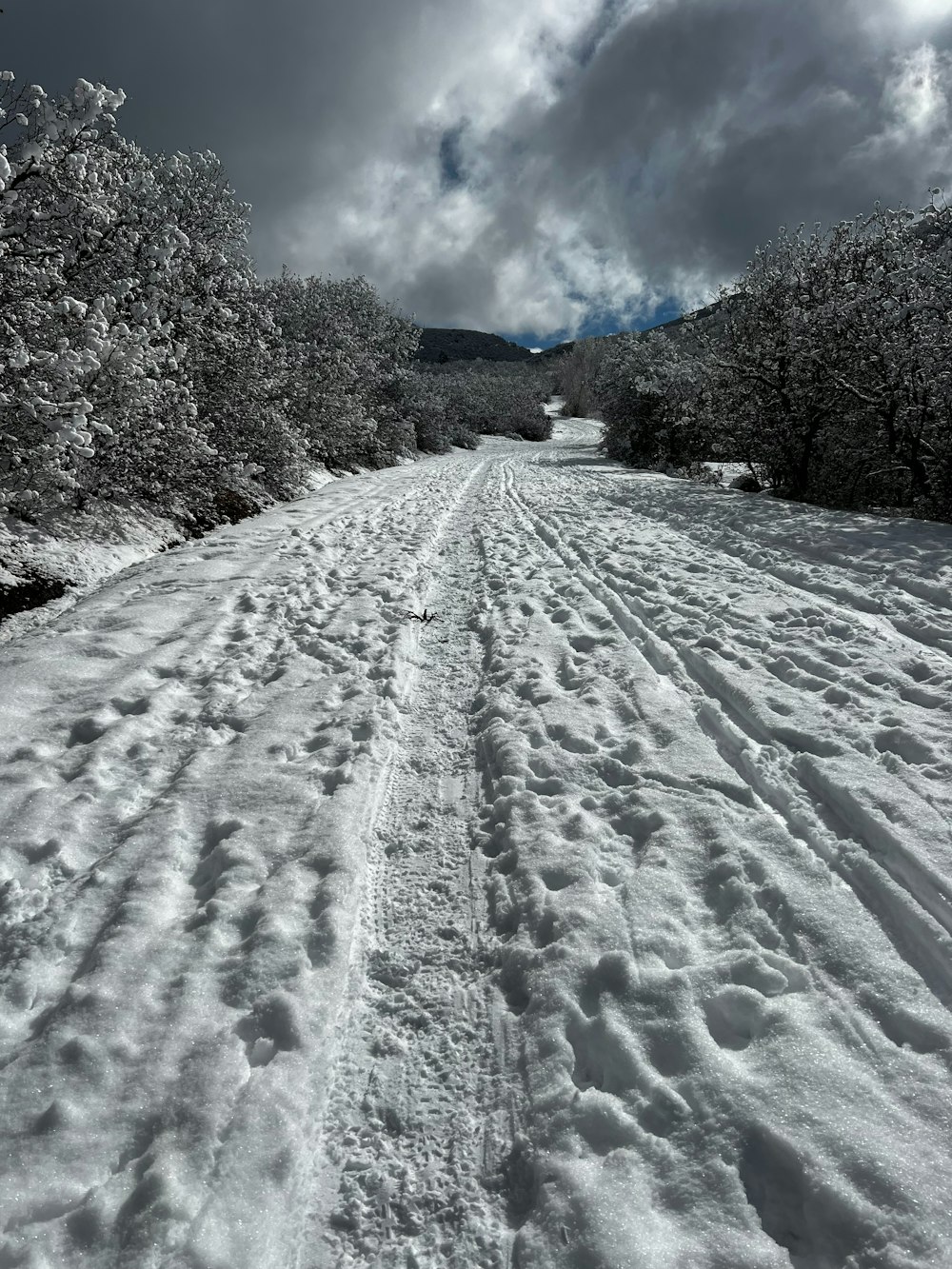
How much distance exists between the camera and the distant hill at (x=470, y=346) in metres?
142

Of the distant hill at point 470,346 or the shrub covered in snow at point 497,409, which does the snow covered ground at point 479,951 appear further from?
the distant hill at point 470,346

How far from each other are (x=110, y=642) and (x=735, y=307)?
16.1m

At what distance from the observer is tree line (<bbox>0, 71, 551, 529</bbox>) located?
19.5 feet

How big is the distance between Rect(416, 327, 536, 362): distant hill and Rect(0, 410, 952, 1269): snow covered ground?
14302 cm

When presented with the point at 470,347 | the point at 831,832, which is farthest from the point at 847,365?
the point at 470,347

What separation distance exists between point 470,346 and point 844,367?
504 ft

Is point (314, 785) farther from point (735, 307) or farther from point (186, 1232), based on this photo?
point (735, 307)

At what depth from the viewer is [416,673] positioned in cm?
526

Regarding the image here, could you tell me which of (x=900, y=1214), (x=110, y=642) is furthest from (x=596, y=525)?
(x=900, y=1214)

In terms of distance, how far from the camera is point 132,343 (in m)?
7.11

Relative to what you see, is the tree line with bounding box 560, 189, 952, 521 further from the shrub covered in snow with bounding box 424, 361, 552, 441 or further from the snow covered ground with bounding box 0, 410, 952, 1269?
the shrub covered in snow with bounding box 424, 361, 552, 441

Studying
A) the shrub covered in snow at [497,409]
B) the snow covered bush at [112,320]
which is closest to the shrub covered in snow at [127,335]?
the snow covered bush at [112,320]

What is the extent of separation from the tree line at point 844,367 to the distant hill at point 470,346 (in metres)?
131

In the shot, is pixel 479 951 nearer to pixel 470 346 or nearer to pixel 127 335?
pixel 127 335
